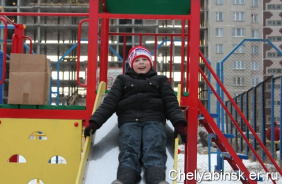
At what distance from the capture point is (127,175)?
338 cm

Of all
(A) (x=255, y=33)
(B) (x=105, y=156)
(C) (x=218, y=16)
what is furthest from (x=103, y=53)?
(A) (x=255, y=33)

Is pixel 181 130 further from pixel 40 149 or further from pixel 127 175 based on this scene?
pixel 40 149

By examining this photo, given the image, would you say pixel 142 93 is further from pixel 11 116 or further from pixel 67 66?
pixel 67 66

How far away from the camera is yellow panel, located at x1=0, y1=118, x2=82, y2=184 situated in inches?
180

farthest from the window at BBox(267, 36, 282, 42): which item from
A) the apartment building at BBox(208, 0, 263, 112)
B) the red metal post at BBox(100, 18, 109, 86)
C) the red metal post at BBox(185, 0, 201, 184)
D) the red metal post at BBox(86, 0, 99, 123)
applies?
the red metal post at BBox(86, 0, 99, 123)

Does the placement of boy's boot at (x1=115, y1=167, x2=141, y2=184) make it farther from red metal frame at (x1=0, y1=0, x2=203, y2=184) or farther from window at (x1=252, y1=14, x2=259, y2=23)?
window at (x1=252, y1=14, x2=259, y2=23)

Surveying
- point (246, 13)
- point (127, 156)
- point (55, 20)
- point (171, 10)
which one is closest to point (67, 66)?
point (55, 20)

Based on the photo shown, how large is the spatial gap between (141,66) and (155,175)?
1.31m

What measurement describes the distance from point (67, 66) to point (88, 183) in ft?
93.7

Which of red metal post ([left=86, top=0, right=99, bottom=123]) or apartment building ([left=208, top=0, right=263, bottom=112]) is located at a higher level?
apartment building ([left=208, top=0, right=263, bottom=112])

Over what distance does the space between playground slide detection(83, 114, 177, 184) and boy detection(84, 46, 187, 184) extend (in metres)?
0.13

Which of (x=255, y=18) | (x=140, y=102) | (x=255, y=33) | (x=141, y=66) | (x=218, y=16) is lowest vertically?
(x=140, y=102)

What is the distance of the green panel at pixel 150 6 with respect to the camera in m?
5.35

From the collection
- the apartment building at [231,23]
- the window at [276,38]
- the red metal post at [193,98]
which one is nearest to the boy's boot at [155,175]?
the red metal post at [193,98]
